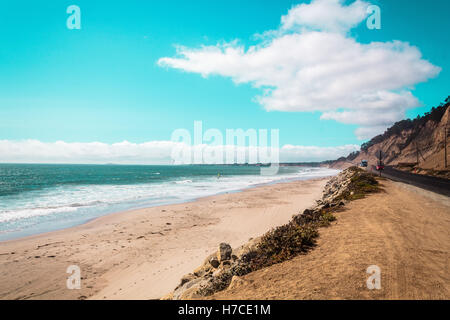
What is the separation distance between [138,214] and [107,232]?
530 cm

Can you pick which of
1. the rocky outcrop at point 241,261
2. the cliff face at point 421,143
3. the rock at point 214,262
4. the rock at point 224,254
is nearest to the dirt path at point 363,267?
the rocky outcrop at point 241,261

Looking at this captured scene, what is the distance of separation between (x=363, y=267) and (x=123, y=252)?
37.2ft

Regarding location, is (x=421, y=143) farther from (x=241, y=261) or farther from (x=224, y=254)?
(x=241, y=261)

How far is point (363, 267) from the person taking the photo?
17.5 ft

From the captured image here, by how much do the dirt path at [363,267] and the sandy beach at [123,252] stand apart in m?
4.89

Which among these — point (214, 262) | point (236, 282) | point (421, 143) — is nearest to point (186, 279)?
point (214, 262)

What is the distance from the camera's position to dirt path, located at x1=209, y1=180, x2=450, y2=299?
4409mm

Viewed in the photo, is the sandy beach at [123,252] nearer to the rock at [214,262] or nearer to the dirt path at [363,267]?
the rock at [214,262]

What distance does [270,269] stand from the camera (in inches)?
228

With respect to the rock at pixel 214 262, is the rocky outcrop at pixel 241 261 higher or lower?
higher

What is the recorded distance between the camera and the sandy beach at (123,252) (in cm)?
881

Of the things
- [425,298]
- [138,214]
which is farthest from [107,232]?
[425,298]

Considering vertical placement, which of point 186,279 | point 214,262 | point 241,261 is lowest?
point 186,279
